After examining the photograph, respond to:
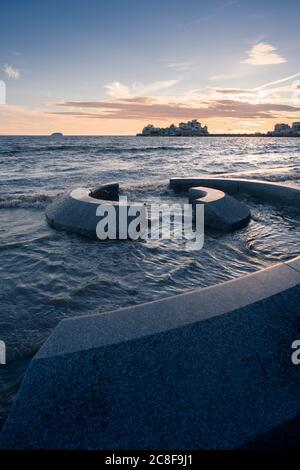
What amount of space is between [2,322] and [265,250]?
5357 millimetres

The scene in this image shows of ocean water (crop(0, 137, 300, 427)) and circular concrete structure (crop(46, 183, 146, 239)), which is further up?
circular concrete structure (crop(46, 183, 146, 239))

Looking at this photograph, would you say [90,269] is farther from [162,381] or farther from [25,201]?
[25,201]

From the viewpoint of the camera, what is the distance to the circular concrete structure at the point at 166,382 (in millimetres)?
2352

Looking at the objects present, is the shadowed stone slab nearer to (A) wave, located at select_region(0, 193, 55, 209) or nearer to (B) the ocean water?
(B) the ocean water

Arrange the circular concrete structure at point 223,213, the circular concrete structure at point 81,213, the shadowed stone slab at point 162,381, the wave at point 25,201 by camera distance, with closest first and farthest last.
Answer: the shadowed stone slab at point 162,381 → the circular concrete structure at point 81,213 → the circular concrete structure at point 223,213 → the wave at point 25,201

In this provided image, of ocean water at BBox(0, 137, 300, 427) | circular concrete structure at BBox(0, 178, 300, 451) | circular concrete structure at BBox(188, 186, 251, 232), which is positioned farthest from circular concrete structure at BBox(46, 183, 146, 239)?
circular concrete structure at BBox(0, 178, 300, 451)

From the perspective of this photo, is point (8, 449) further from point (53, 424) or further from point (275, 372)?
point (275, 372)

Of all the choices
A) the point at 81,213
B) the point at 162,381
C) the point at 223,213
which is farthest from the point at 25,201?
the point at 162,381

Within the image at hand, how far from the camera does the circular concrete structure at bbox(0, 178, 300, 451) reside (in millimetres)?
2352

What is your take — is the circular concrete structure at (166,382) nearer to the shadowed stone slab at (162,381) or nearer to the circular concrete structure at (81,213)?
the shadowed stone slab at (162,381)

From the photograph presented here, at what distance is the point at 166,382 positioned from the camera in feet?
8.41

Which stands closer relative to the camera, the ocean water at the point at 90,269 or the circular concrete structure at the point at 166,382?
the circular concrete structure at the point at 166,382

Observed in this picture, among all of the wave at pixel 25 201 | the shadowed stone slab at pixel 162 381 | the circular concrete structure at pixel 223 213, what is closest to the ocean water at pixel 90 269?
the circular concrete structure at pixel 223 213
